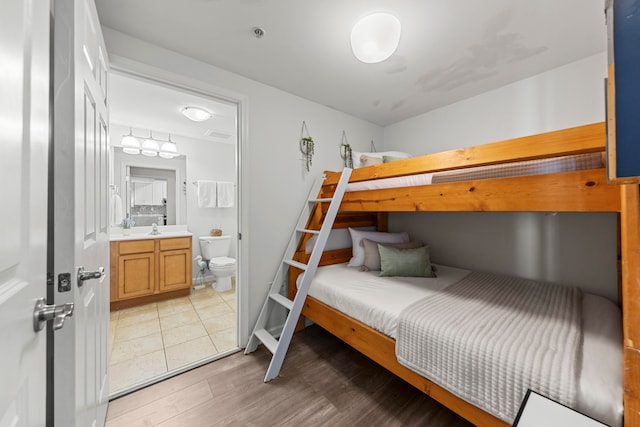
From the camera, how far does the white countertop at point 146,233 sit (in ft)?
9.56

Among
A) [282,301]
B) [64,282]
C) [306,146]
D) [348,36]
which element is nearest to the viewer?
[64,282]

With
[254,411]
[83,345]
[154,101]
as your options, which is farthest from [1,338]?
[154,101]

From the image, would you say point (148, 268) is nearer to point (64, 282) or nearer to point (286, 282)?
point (286, 282)

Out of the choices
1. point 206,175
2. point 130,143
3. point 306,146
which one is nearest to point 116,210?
point 130,143

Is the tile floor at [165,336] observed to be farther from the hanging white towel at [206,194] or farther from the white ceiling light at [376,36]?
the white ceiling light at [376,36]

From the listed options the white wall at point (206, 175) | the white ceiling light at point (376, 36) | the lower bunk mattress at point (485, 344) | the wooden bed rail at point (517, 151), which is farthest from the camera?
the white wall at point (206, 175)

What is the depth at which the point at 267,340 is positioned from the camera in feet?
6.27

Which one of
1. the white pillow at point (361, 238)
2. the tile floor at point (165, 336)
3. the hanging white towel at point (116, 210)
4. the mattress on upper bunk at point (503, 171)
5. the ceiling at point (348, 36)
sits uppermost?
the ceiling at point (348, 36)

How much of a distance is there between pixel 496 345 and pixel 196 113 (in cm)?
330

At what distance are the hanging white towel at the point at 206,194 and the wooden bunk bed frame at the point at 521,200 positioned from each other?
2.75 m

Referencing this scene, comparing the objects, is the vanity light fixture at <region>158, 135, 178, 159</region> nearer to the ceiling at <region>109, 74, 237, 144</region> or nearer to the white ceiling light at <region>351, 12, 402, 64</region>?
the ceiling at <region>109, 74, 237, 144</region>

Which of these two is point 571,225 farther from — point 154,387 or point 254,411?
point 154,387

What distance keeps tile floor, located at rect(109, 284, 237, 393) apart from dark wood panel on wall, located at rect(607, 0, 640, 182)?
2.48 m

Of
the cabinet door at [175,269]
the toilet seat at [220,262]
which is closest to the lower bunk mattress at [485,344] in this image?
the toilet seat at [220,262]
